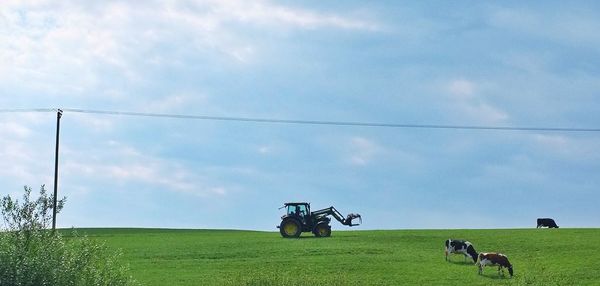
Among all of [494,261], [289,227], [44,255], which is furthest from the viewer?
[289,227]

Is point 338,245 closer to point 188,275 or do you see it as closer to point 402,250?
point 402,250

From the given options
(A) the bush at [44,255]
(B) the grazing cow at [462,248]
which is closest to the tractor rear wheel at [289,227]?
(B) the grazing cow at [462,248]

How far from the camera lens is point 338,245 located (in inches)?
2178

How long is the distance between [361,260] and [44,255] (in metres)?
24.9

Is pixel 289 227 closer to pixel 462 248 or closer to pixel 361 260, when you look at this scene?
pixel 361 260

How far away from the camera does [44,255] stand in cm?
2664

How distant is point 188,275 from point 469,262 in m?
16.5

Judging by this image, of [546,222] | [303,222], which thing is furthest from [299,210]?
[546,222]

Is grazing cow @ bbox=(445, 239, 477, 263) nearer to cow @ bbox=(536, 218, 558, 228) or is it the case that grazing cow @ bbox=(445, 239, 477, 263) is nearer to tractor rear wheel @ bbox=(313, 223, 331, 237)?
tractor rear wheel @ bbox=(313, 223, 331, 237)

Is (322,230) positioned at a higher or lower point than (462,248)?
higher

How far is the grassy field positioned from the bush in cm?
405

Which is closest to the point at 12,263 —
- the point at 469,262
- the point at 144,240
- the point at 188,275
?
the point at 188,275

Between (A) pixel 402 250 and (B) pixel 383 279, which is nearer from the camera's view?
(B) pixel 383 279

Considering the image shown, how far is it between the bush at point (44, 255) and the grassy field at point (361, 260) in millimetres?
4054
